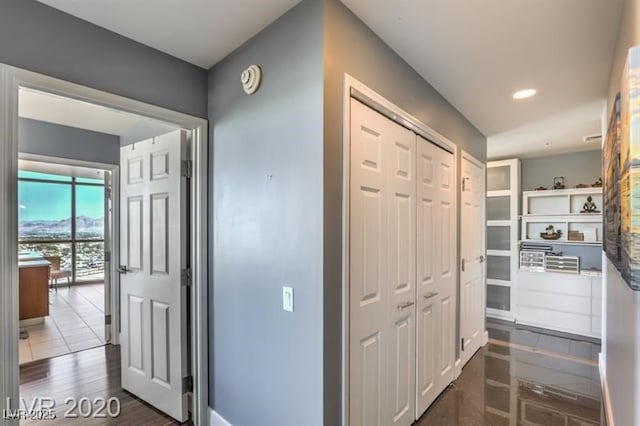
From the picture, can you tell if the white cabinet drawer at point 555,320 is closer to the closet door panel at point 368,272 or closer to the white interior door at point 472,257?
the white interior door at point 472,257

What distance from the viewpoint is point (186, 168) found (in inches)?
88.4

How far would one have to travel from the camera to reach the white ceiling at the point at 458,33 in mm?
1561

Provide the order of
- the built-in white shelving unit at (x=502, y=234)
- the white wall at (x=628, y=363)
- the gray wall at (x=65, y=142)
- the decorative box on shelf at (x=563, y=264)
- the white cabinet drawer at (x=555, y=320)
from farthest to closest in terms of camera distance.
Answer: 1. the built-in white shelving unit at (x=502, y=234)
2. the decorative box on shelf at (x=563, y=264)
3. the white cabinet drawer at (x=555, y=320)
4. the gray wall at (x=65, y=142)
5. the white wall at (x=628, y=363)

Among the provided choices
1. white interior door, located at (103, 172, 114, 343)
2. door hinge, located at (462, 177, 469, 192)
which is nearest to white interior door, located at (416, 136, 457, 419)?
door hinge, located at (462, 177, 469, 192)

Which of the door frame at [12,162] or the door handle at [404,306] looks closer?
the door frame at [12,162]

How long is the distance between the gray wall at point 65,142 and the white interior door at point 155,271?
129 centimetres

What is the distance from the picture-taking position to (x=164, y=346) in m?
2.31

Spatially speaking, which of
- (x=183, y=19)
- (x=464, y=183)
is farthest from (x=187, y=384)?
(x=464, y=183)

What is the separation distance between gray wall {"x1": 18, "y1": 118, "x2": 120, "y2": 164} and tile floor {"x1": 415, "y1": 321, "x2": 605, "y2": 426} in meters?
4.20

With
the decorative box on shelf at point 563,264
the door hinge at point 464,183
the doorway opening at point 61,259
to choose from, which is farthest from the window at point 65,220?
the decorative box on shelf at point 563,264

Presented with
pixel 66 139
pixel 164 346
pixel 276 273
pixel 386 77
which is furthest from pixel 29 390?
pixel 386 77

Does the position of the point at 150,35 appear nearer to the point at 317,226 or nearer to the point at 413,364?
the point at 317,226

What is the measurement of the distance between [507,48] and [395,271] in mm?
1559

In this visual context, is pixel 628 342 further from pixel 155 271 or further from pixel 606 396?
pixel 155 271
